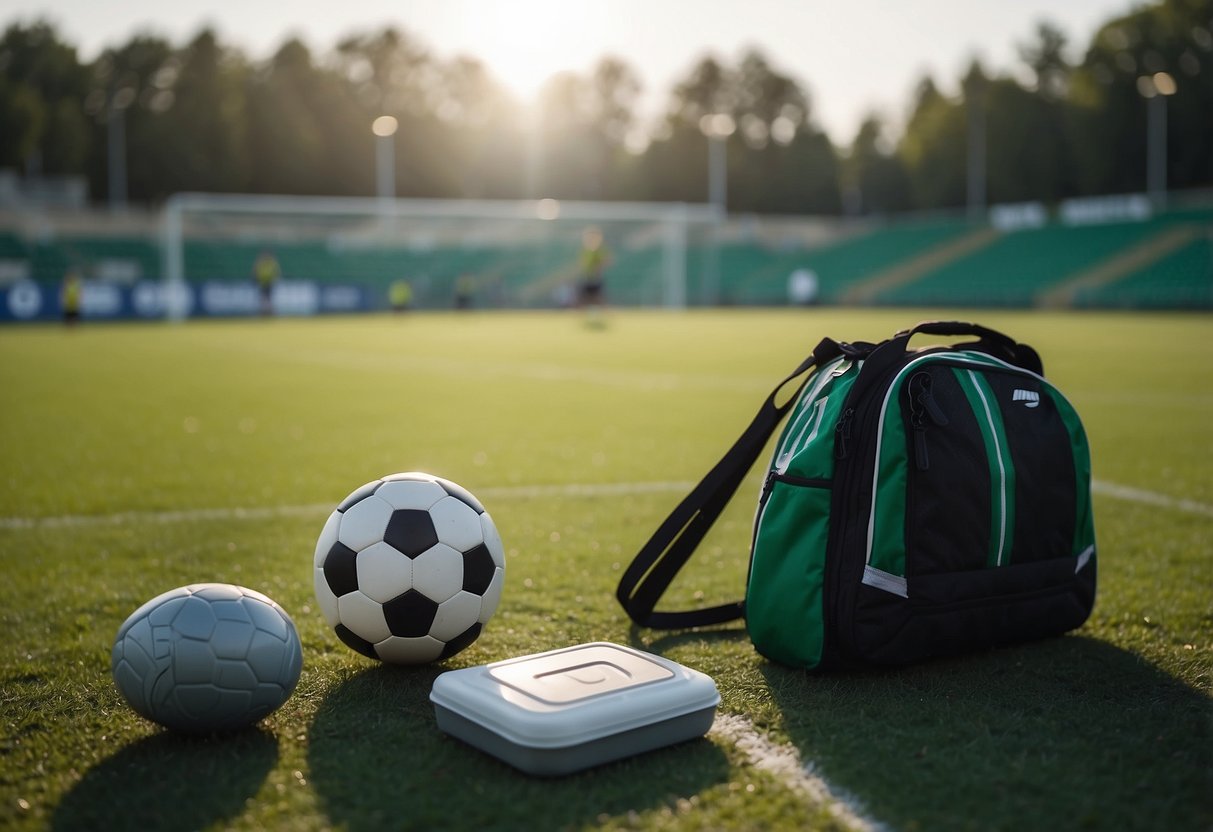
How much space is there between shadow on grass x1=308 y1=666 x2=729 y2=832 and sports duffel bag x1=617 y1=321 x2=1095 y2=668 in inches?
24.4

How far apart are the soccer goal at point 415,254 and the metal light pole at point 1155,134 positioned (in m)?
27.8

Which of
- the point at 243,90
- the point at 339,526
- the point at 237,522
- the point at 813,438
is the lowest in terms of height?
the point at 237,522

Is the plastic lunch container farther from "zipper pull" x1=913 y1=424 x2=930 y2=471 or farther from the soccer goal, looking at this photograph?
the soccer goal

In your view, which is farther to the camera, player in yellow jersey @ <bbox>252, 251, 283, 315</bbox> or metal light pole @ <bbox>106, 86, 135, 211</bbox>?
metal light pole @ <bbox>106, 86, 135, 211</bbox>

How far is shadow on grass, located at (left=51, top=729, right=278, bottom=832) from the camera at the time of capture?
81.4 inches

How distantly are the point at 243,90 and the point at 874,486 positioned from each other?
6593 cm

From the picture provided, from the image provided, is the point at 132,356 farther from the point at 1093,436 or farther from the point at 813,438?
the point at 813,438

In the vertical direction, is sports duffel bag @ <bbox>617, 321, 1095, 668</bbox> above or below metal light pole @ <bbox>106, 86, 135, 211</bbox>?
below

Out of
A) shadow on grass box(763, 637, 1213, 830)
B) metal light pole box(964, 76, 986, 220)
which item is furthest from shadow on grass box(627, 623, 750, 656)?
metal light pole box(964, 76, 986, 220)

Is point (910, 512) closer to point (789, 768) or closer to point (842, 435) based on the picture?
point (842, 435)

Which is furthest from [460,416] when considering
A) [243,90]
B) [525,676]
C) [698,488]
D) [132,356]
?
[243,90]

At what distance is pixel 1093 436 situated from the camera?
735 centimetres

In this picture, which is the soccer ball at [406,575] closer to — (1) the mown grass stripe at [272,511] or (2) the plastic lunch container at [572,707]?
(2) the plastic lunch container at [572,707]

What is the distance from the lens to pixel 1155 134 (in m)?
53.4
